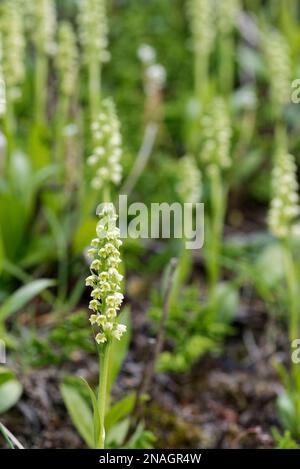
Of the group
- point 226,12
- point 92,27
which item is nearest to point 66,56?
point 92,27

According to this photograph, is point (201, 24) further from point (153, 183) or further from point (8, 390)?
point (8, 390)

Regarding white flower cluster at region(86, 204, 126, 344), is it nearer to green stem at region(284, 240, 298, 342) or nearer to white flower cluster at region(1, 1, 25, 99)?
green stem at region(284, 240, 298, 342)

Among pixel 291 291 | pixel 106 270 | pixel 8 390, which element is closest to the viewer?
pixel 106 270

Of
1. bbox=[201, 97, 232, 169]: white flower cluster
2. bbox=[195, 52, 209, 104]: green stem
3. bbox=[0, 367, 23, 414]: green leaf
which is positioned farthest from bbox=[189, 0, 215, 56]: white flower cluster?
bbox=[0, 367, 23, 414]: green leaf

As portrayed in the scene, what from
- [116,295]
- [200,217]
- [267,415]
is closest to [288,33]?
[200,217]

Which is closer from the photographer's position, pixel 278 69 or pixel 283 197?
pixel 283 197

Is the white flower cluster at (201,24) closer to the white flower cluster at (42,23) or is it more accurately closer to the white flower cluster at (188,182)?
the white flower cluster at (42,23)

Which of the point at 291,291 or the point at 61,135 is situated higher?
the point at 61,135

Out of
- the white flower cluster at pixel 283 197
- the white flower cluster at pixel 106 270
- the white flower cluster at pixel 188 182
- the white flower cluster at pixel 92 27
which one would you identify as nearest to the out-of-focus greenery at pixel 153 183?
the white flower cluster at pixel 188 182
